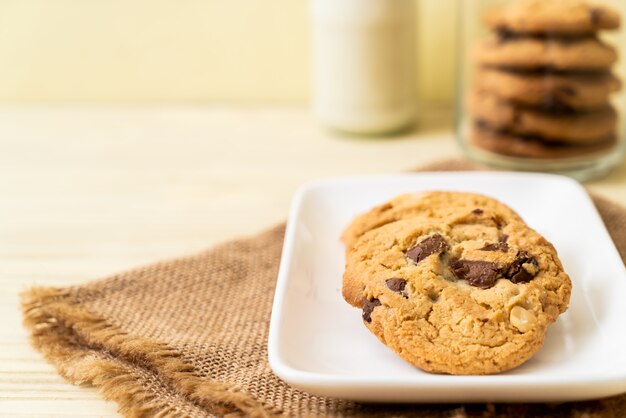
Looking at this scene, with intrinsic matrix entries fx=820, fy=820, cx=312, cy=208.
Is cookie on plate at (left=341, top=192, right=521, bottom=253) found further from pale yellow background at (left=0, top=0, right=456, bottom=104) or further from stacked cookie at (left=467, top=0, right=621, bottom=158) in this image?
pale yellow background at (left=0, top=0, right=456, bottom=104)

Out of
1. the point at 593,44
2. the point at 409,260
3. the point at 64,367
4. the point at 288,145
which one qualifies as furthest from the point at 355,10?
the point at 64,367

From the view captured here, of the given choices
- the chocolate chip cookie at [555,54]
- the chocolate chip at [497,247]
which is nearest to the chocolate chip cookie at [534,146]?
the chocolate chip cookie at [555,54]

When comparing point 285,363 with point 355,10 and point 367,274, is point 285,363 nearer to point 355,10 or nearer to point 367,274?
point 367,274

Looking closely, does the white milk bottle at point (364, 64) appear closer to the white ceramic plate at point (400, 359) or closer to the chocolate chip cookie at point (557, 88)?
the chocolate chip cookie at point (557, 88)

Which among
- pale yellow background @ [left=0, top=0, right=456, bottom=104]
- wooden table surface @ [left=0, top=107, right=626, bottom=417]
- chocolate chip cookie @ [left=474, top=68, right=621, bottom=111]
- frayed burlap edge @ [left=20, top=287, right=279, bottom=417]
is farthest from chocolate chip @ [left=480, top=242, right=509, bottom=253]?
pale yellow background @ [left=0, top=0, right=456, bottom=104]

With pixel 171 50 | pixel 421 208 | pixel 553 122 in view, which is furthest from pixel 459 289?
pixel 171 50

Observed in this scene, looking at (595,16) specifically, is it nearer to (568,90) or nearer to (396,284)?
(568,90)
